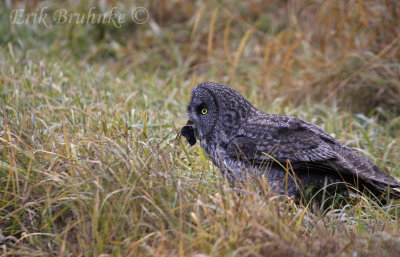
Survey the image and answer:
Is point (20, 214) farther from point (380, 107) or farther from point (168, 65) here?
point (168, 65)

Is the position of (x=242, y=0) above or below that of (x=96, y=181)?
above

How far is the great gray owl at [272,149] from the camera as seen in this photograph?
11.7 ft

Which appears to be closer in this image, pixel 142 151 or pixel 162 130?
pixel 142 151

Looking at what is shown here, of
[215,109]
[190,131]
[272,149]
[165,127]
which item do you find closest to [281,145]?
[272,149]

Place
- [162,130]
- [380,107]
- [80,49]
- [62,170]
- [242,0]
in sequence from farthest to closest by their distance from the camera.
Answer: [242,0] → [80,49] → [380,107] → [162,130] → [62,170]

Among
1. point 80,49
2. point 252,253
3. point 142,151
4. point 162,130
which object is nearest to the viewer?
point 252,253

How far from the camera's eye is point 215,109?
384 cm

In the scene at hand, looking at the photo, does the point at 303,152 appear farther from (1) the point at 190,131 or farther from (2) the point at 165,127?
(2) the point at 165,127

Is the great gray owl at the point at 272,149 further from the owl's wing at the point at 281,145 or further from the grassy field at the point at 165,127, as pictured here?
the grassy field at the point at 165,127

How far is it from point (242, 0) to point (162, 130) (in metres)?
5.86

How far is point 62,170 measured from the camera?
3.28 meters

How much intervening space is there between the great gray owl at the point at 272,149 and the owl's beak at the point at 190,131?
0.03m

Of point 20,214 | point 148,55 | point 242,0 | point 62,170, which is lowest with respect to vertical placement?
point 20,214

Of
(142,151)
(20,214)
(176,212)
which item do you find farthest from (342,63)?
(20,214)
